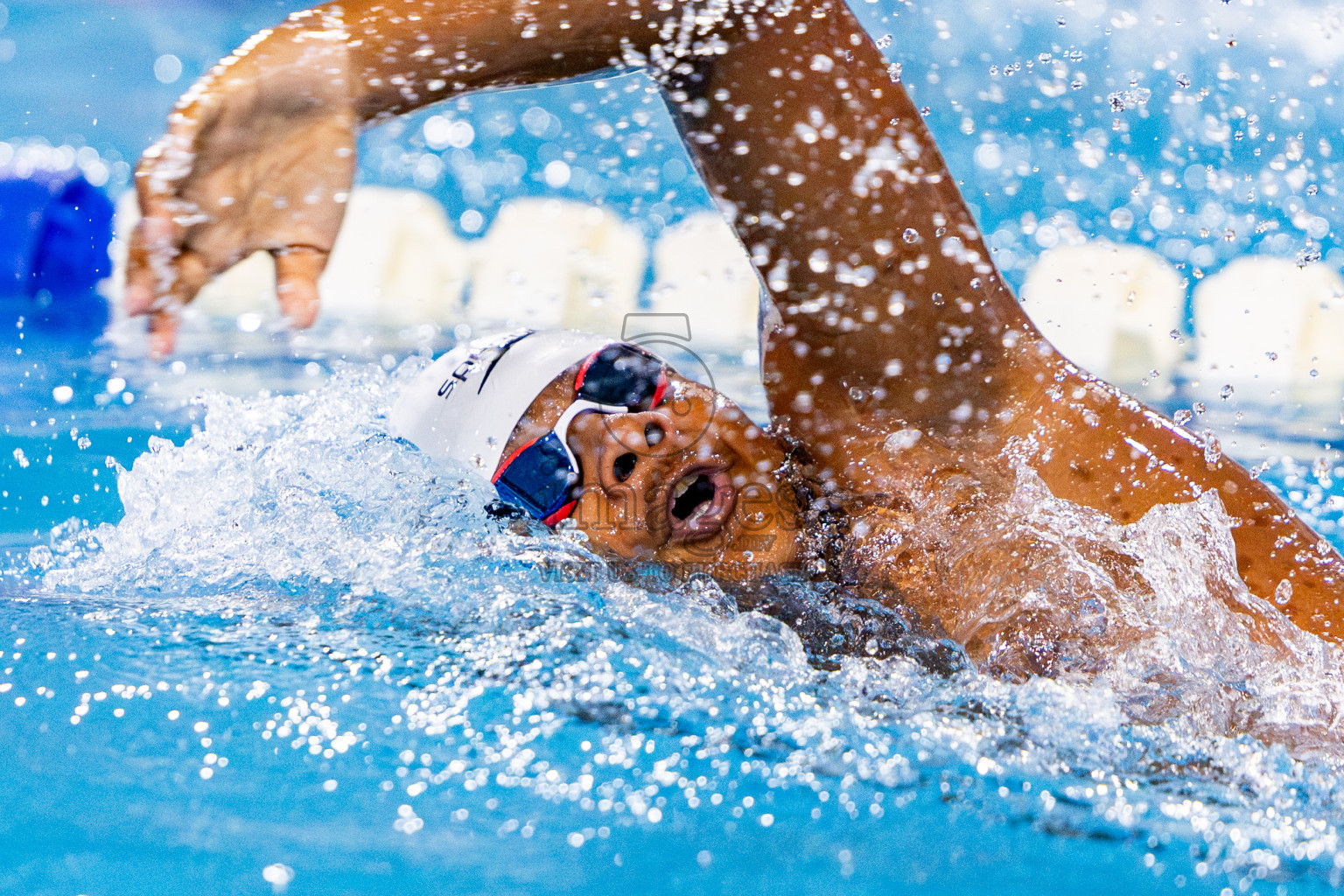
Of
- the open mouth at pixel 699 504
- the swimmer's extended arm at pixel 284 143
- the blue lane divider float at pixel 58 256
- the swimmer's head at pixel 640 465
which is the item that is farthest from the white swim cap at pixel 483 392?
the blue lane divider float at pixel 58 256

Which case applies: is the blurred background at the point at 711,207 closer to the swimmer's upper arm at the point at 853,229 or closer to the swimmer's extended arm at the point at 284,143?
the swimmer's upper arm at the point at 853,229

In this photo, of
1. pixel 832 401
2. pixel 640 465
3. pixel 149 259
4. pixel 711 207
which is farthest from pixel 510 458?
pixel 711 207

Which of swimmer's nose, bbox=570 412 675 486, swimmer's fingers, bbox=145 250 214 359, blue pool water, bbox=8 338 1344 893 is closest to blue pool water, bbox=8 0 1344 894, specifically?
blue pool water, bbox=8 338 1344 893

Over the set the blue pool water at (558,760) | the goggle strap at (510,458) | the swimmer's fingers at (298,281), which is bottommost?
the blue pool water at (558,760)

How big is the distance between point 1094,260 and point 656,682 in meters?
4.54

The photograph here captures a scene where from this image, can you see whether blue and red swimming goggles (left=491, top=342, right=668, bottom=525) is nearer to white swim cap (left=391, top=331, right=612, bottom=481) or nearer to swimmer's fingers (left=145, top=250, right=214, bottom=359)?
white swim cap (left=391, top=331, right=612, bottom=481)

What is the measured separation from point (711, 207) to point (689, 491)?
3269 mm

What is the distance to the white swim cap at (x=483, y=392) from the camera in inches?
61.1

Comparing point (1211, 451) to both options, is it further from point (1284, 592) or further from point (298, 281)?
point (298, 281)

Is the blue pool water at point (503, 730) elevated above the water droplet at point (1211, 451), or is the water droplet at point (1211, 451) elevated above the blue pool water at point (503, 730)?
the water droplet at point (1211, 451)

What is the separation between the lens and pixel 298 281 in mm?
1019

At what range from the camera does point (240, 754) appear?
99 cm

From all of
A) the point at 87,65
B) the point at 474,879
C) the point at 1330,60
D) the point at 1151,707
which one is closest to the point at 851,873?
the point at 474,879

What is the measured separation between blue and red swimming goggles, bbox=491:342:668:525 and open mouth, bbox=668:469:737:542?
0.12 m
